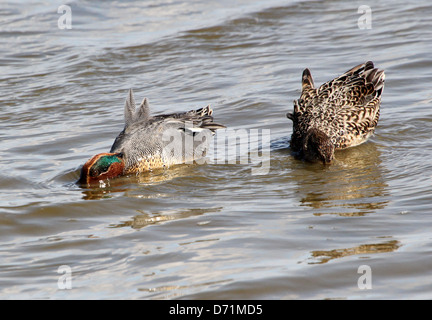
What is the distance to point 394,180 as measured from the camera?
7.22 metres

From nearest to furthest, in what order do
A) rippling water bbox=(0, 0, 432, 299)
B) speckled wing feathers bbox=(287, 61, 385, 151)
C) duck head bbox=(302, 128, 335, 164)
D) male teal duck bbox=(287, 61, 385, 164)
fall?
rippling water bbox=(0, 0, 432, 299) → duck head bbox=(302, 128, 335, 164) → male teal duck bbox=(287, 61, 385, 164) → speckled wing feathers bbox=(287, 61, 385, 151)

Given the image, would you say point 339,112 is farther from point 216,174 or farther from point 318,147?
point 216,174

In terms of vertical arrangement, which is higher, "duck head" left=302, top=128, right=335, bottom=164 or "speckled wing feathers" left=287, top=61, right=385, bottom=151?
"speckled wing feathers" left=287, top=61, right=385, bottom=151

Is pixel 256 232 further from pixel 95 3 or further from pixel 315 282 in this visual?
pixel 95 3

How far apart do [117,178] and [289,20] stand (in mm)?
8358

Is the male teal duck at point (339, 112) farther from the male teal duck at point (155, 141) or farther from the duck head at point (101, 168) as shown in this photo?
the duck head at point (101, 168)

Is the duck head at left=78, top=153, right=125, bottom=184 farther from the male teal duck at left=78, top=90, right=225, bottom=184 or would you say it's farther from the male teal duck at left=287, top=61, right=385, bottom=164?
the male teal duck at left=287, top=61, right=385, bottom=164

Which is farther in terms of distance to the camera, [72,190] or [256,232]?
[72,190]

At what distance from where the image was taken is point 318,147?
7.98 m

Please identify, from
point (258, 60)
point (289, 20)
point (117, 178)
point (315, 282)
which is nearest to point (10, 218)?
point (117, 178)

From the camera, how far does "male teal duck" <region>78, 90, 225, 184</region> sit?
8172mm

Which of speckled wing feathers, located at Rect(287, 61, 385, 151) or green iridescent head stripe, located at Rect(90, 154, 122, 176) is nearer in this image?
green iridescent head stripe, located at Rect(90, 154, 122, 176)

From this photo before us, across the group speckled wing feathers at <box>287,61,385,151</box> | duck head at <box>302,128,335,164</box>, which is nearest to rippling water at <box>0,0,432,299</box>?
duck head at <box>302,128,335,164</box>

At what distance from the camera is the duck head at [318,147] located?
26.1ft
